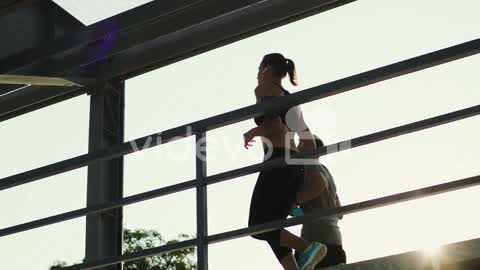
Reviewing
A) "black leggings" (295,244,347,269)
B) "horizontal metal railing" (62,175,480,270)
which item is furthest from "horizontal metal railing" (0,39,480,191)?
"black leggings" (295,244,347,269)

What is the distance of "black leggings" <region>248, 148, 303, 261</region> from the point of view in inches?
200

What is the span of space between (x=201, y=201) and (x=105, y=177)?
3.49 meters

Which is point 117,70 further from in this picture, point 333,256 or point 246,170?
point 246,170

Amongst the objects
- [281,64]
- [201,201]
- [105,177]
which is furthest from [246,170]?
[105,177]

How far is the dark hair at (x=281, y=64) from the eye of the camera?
17.9ft

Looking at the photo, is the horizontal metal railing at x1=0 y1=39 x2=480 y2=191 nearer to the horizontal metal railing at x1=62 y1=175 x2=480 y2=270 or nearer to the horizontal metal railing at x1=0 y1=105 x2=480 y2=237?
the horizontal metal railing at x1=0 y1=105 x2=480 y2=237

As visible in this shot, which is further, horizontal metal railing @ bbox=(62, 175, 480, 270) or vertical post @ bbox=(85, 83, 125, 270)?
vertical post @ bbox=(85, 83, 125, 270)

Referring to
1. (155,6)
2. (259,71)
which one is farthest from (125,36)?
(259,71)

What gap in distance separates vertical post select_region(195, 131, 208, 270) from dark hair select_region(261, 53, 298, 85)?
0.68 m

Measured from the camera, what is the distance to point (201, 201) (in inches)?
194

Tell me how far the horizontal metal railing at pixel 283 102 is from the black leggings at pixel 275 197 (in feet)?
1.51

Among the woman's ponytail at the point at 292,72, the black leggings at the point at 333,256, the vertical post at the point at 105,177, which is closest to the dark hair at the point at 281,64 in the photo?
the woman's ponytail at the point at 292,72

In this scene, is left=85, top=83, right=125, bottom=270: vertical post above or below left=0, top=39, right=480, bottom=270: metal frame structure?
above

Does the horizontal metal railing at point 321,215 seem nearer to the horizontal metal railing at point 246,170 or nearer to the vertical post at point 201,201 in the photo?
the vertical post at point 201,201
